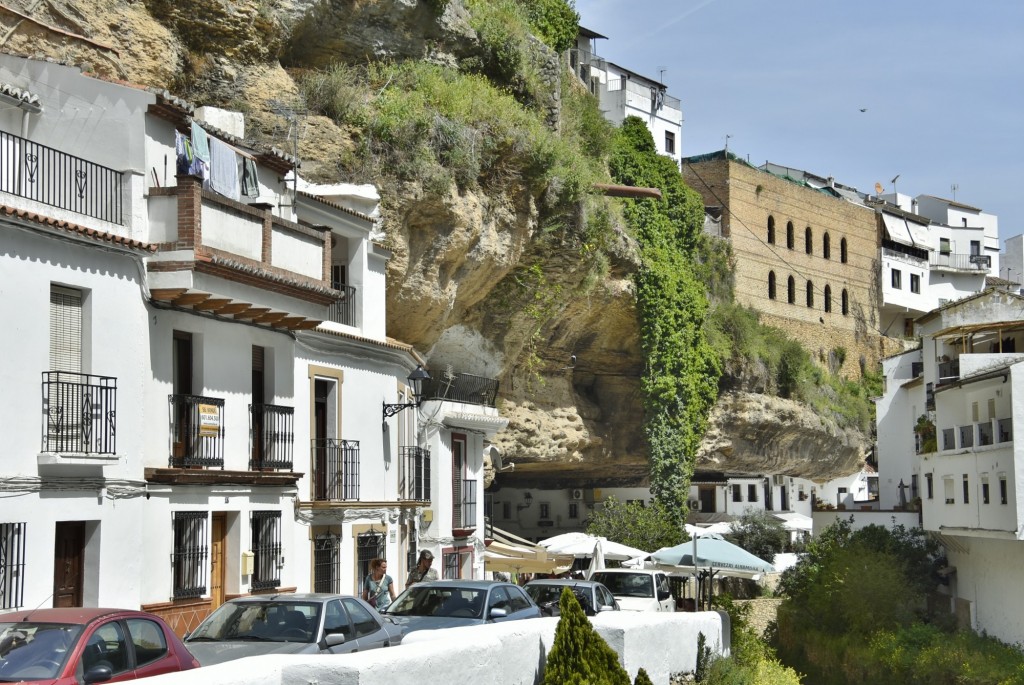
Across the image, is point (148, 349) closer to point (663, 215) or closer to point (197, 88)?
point (197, 88)

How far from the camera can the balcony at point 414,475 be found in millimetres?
26922

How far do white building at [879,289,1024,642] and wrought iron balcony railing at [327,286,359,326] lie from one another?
20546 millimetres

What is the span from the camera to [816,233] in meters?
68.1

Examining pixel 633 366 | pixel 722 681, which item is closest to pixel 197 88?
pixel 722 681

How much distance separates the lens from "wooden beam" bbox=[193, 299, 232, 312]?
1838 cm

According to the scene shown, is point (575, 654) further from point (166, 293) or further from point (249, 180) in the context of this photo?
point (249, 180)

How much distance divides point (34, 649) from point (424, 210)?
19039mm

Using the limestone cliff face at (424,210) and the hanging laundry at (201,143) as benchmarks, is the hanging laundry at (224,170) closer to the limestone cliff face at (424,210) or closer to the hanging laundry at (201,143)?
the hanging laundry at (201,143)

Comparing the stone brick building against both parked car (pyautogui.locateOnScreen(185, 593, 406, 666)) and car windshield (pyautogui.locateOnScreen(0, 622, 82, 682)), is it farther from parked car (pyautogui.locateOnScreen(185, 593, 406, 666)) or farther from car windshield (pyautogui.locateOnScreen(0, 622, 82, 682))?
car windshield (pyautogui.locateOnScreen(0, 622, 82, 682))

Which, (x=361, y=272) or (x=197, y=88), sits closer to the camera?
(x=361, y=272)

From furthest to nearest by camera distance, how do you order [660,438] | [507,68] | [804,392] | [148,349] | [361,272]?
[804,392]
[660,438]
[507,68]
[361,272]
[148,349]

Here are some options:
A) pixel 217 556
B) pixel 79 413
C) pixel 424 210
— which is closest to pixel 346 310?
pixel 424 210

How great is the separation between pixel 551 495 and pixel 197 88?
90.4ft

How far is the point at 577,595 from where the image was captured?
20.1 meters
